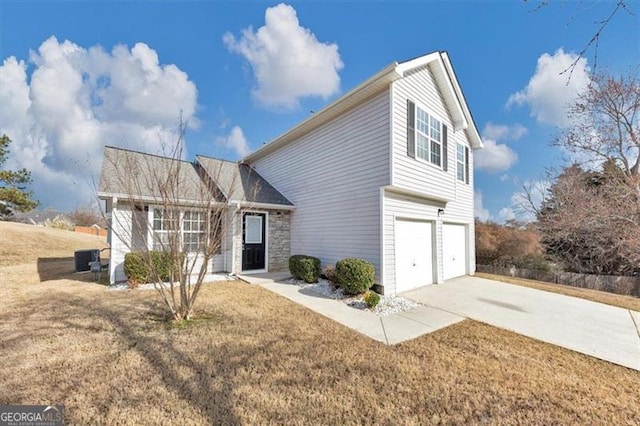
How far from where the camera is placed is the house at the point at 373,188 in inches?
308

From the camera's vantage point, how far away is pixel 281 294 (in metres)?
7.78

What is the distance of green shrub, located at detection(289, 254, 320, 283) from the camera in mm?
9023

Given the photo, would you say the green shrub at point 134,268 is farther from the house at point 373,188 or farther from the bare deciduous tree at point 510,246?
the bare deciduous tree at point 510,246

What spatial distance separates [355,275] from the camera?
23.8 ft

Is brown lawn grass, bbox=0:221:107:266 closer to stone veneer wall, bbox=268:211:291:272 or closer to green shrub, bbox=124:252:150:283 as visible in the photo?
green shrub, bbox=124:252:150:283

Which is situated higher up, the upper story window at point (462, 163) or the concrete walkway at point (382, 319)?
the upper story window at point (462, 163)

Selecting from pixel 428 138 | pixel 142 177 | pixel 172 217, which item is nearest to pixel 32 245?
pixel 142 177

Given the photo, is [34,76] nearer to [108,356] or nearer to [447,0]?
[108,356]

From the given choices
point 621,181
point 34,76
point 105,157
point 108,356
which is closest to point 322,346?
point 108,356

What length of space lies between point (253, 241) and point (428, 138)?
7815 millimetres

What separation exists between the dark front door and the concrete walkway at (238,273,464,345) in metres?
3.48

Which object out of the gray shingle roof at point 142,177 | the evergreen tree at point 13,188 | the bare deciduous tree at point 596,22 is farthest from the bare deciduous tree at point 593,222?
the evergreen tree at point 13,188

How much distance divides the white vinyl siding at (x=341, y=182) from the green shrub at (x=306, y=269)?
543 mm

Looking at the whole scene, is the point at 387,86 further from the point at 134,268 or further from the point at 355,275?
the point at 134,268
